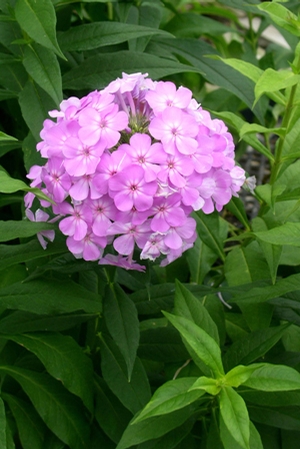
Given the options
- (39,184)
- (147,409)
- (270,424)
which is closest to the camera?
(147,409)

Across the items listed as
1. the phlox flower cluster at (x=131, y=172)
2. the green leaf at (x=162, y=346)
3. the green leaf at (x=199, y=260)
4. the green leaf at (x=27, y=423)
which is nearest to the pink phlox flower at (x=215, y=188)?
the phlox flower cluster at (x=131, y=172)

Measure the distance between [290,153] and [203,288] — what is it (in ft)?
1.02

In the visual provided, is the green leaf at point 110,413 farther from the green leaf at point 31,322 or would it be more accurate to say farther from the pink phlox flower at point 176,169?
the pink phlox flower at point 176,169

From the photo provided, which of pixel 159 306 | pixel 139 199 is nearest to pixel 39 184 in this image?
pixel 139 199

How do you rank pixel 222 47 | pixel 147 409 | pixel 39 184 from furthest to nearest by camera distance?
1. pixel 222 47
2. pixel 39 184
3. pixel 147 409

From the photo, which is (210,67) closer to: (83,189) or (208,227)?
(208,227)

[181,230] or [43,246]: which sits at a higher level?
[181,230]

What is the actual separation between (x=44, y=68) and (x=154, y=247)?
1.52 feet

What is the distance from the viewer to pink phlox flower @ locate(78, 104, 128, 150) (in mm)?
926

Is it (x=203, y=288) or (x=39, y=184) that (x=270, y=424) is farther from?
(x=39, y=184)

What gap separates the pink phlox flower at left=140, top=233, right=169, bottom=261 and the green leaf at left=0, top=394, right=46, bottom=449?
50 centimetres

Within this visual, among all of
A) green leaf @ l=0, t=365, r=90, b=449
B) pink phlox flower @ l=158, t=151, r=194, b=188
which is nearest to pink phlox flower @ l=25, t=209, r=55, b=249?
pink phlox flower @ l=158, t=151, r=194, b=188

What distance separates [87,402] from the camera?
46.1 inches

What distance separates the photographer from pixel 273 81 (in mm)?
1001
